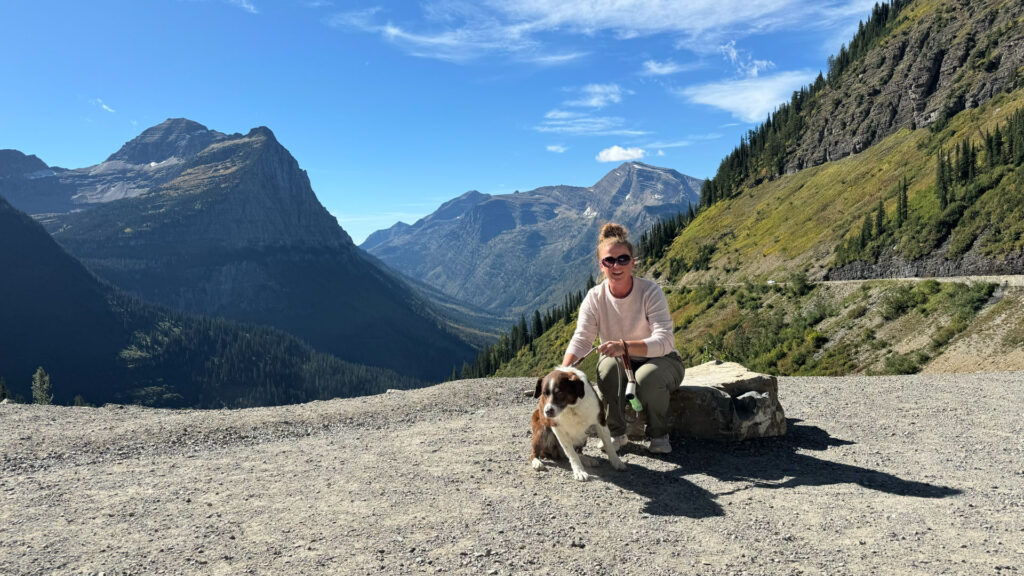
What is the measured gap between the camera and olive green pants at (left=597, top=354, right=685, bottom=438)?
7914 millimetres

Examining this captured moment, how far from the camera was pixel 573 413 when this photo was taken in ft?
24.1

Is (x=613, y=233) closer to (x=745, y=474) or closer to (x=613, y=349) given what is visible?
(x=613, y=349)

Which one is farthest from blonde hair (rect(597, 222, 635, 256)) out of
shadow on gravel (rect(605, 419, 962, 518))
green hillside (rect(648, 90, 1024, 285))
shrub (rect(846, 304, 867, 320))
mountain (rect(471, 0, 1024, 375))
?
green hillside (rect(648, 90, 1024, 285))

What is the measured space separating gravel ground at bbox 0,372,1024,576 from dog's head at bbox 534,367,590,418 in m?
1.22

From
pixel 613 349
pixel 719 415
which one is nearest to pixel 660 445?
pixel 719 415

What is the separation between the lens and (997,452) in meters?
8.09

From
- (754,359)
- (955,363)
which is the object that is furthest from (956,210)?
(955,363)

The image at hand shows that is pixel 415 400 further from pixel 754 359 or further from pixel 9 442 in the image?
pixel 754 359

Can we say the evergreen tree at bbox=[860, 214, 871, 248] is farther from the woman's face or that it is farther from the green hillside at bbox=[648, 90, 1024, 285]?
the woman's face

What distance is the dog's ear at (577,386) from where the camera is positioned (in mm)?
7176

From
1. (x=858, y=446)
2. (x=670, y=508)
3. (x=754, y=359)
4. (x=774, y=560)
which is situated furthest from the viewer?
(x=754, y=359)

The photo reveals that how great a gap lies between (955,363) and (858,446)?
22.0 metres

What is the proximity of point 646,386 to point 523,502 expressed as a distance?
2.60m

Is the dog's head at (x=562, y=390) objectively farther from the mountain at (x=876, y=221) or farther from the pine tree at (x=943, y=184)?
the pine tree at (x=943, y=184)
